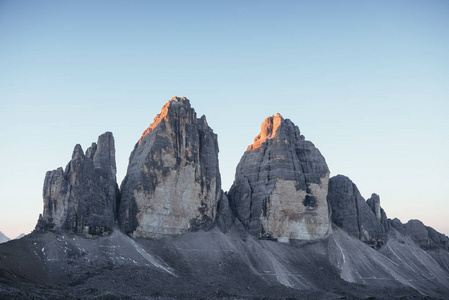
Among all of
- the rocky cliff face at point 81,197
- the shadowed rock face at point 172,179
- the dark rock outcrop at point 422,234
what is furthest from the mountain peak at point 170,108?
the dark rock outcrop at point 422,234

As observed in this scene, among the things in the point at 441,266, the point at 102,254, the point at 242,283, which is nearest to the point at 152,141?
the point at 102,254

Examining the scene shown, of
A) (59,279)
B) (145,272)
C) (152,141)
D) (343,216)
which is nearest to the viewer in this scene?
(59,279)

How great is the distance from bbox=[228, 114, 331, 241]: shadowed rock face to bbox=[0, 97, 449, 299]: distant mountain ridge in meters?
0.23

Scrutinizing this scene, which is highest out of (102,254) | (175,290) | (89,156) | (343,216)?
(89,156)

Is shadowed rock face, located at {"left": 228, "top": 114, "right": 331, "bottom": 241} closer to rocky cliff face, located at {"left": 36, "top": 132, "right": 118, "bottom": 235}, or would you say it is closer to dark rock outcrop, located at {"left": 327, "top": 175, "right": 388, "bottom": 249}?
dark rock outcrop, located at {"left": 327, "top": 175, "right": 388, "bottom": 249}

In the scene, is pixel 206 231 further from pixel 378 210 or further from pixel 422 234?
pixel 422 234

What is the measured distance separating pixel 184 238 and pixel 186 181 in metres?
10.5

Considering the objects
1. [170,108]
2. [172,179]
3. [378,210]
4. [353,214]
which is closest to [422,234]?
[378,210]

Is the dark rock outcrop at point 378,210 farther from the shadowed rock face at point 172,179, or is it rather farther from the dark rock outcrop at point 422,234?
the shadowed rock face at point 172,179

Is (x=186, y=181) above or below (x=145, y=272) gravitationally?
above

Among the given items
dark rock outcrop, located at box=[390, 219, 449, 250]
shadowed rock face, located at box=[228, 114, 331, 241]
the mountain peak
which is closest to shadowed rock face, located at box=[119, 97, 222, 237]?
the mountain peak

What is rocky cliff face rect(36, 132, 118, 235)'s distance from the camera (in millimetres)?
79625

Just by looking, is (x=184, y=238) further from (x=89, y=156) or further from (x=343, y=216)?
(x=343, y=216)

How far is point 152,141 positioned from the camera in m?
94.2
